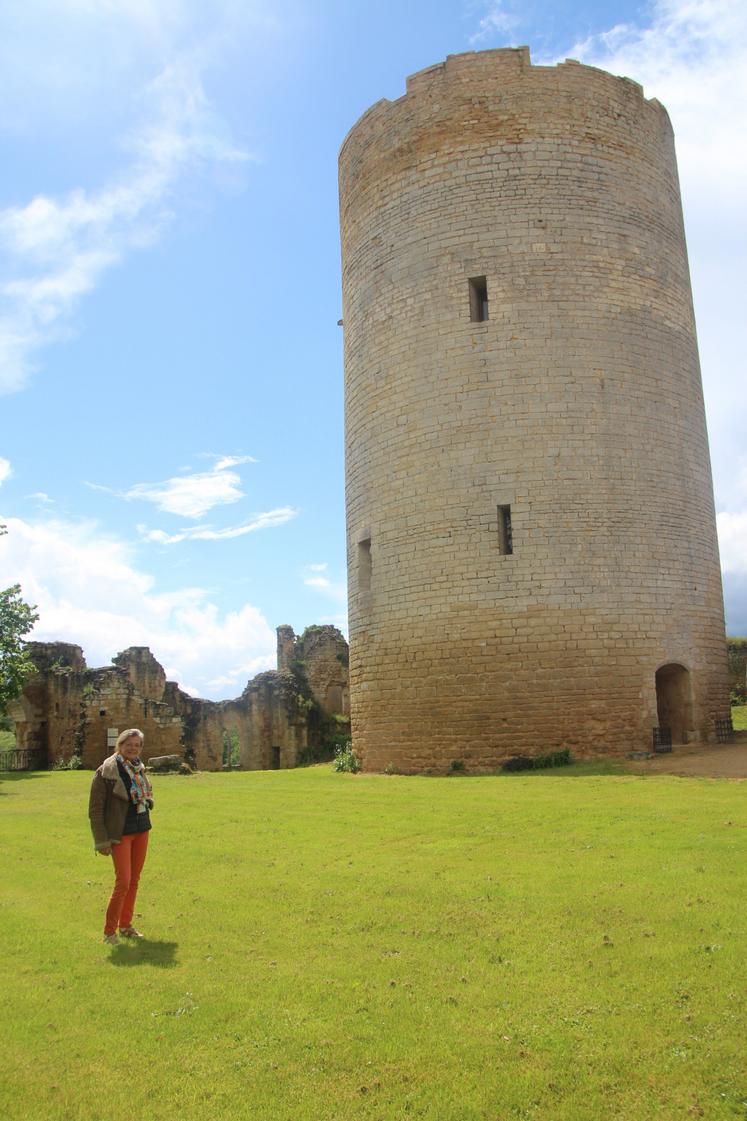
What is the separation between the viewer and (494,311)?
16906mm

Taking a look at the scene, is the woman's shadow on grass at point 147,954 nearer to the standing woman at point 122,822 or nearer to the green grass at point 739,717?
the standing woman at point 122,822

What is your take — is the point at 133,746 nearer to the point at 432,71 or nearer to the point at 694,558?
the point at 694,558

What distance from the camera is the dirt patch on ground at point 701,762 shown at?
43.5 feet

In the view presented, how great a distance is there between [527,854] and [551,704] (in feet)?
24.1

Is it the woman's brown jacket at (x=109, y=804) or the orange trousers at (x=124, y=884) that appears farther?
the woman's brown jacket at (x=109, y=804)

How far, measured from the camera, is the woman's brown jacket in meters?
6.54

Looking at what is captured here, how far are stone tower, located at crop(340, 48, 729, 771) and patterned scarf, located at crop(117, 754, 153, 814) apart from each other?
32.1 feet

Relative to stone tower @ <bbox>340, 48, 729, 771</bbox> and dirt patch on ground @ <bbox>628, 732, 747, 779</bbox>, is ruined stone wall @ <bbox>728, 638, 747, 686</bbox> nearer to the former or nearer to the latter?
stone tower @ <bbox>340, 48, 729, 771</bbox>

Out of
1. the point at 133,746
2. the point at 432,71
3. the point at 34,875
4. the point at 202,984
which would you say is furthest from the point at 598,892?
the point at 432,71

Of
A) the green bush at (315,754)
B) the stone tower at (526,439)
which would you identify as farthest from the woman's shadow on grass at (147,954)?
the green bush at (315,754)

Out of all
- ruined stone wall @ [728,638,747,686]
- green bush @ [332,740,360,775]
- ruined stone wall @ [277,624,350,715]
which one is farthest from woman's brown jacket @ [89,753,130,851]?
ruined stone wall @ [728,638,747,686]

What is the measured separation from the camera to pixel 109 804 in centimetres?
662

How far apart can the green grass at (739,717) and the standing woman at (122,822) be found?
54.1ft

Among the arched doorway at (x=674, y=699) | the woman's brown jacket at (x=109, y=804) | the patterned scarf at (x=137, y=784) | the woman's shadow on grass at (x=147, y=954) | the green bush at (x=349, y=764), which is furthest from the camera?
the green bush at (x=349, y=764)
